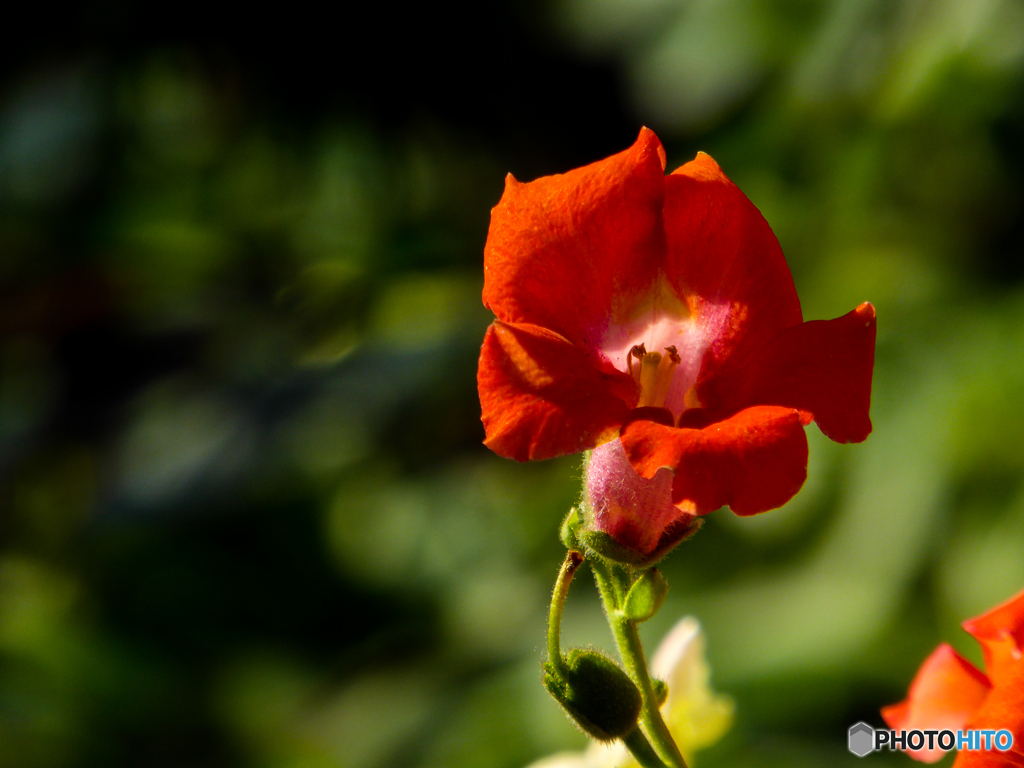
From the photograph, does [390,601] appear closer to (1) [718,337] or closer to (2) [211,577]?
(2) [211,577]

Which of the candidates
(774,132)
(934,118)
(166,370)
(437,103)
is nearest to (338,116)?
(437,103)

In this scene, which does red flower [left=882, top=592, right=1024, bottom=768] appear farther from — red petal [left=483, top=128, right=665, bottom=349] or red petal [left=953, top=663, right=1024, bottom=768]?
red petal [left=483, top=128, right=665, bottom=349]

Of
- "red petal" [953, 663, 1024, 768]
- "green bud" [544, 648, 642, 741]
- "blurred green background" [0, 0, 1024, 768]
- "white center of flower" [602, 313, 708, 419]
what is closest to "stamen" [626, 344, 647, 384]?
"white center of flower" [602, 313, 708, 419]

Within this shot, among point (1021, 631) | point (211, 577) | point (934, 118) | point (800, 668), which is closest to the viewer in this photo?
point (1021, 631)

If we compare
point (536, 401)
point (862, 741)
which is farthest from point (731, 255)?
point (862, 741)

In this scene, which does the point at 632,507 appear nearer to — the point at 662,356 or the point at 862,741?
the point at 662,356

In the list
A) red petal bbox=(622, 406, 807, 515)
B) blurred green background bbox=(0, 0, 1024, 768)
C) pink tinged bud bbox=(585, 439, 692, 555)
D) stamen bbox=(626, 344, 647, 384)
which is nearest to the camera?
red petal bbox=(622, 406, 807, 515)

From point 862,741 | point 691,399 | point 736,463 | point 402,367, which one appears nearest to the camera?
point 736,463
